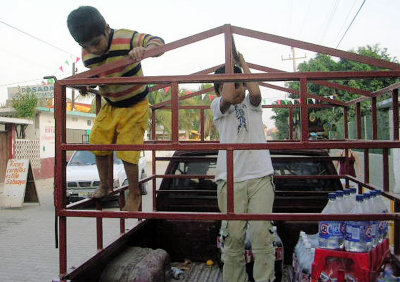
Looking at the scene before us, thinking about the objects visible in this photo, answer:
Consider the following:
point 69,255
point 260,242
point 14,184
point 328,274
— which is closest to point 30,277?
point 69,255

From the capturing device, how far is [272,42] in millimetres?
→ 2205

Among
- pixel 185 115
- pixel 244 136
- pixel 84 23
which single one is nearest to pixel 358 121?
pixel 244 136

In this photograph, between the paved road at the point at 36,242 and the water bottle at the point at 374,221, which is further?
the paved road at the point at 36,242

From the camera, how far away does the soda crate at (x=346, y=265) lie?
2164 millimetres

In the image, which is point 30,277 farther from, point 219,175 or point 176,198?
point 219,175

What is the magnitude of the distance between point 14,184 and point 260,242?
926cm

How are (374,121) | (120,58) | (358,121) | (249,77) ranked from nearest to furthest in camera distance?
(249,77) < (120,58) < (374,121) < (358,121)

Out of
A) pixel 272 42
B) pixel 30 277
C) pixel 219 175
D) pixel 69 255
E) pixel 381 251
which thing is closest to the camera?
pixel 272 42

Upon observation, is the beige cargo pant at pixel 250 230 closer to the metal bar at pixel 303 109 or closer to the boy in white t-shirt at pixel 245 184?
the boy in white t-shirt at pixel 245 184

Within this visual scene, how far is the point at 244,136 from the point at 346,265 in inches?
38.9

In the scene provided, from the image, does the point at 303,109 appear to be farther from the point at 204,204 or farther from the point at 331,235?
the point at 204,204

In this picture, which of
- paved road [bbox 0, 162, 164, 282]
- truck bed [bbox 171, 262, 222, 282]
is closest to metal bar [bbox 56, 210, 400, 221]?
truck bed [bbox 171, 262, 222, 282]

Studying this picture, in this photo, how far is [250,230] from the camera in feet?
8.49

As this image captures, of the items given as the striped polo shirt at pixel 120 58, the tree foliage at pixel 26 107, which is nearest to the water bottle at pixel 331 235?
the striped polo shirt at pixel 120 58
